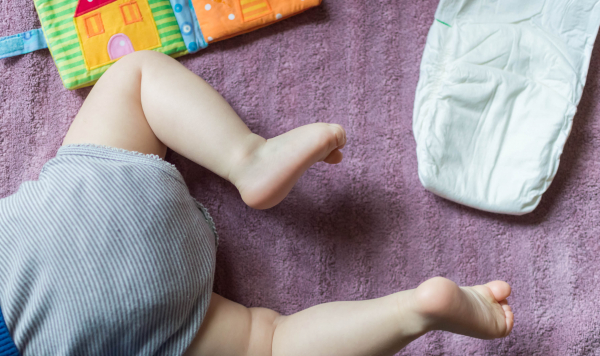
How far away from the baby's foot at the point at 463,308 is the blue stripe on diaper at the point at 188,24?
0.62m

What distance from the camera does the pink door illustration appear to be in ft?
2.55

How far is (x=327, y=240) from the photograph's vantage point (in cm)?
78

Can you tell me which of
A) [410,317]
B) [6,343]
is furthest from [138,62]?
[410,317]

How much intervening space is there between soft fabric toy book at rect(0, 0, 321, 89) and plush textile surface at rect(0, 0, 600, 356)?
0.11ft

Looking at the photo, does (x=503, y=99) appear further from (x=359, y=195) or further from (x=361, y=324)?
(x=361, y=324)

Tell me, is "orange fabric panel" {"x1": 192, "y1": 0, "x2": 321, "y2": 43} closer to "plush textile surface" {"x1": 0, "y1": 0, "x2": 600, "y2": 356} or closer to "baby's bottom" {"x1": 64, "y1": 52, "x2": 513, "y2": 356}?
"plush textile surface" {"x1": 0, "y1": 0, "x2": 600, "y2": 356}

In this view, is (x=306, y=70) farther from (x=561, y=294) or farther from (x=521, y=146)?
(x=561, y=294)

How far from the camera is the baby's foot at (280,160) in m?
0.60

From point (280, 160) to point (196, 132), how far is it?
143 millimetres

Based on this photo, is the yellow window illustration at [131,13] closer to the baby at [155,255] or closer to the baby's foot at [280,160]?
the baby at [155,255]

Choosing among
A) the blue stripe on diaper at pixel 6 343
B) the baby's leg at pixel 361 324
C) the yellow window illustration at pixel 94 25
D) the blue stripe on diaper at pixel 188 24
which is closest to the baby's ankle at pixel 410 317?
the baby's leg at pixel 361 324

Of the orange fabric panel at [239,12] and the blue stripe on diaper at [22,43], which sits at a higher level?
the blue stripe on diaper at [22,43]

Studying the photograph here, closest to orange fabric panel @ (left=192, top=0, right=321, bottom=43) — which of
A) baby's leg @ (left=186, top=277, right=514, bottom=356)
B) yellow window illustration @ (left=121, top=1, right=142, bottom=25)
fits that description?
yellow window illustration @ (left=121, top=1, right=142, bottom=25)

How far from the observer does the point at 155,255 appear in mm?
539
